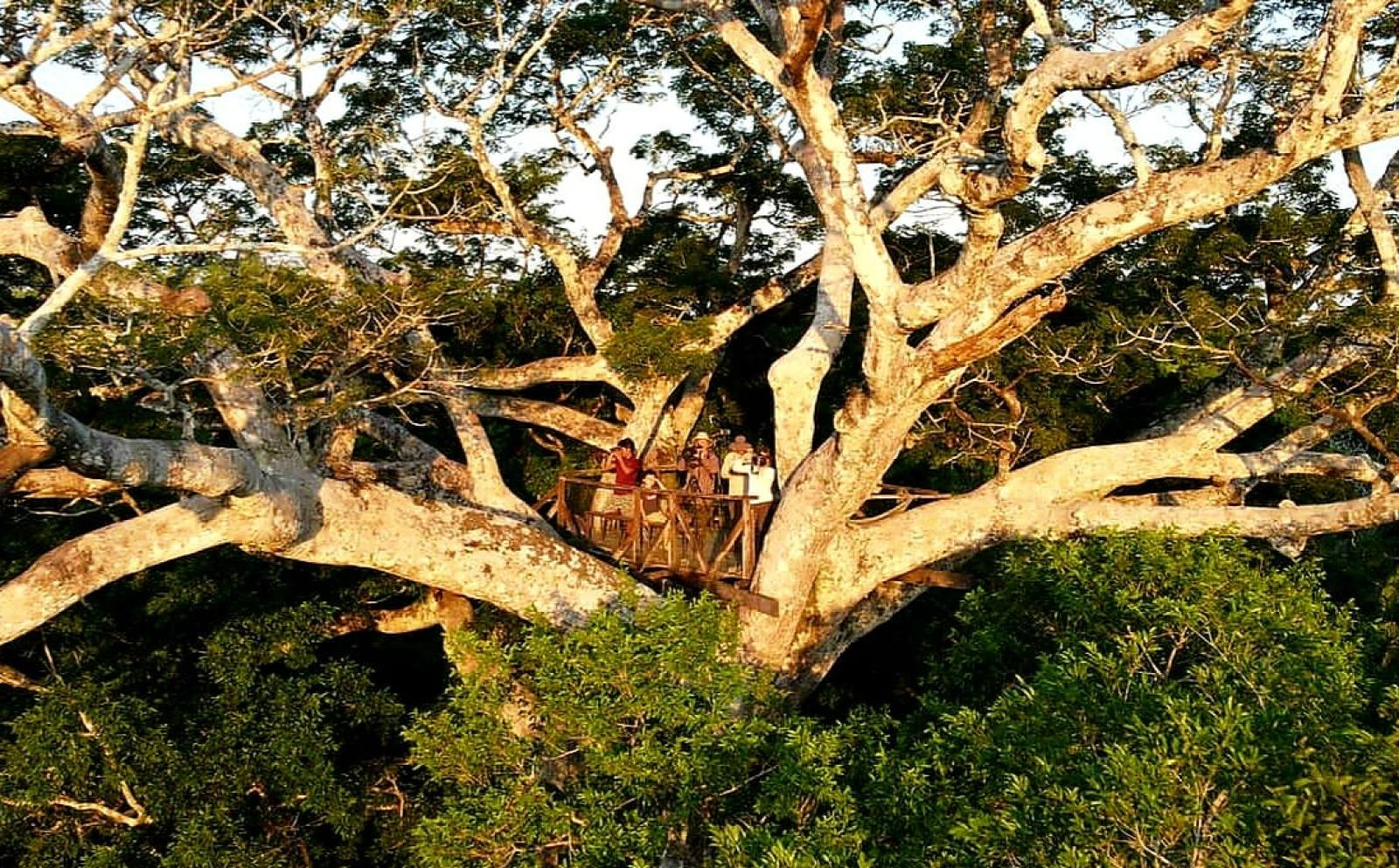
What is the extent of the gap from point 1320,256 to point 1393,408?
2.37 meters

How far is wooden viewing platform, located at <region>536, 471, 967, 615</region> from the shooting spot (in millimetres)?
10023

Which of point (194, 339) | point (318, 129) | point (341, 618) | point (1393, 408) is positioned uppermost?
point (318, 129)

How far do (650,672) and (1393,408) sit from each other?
34.7ft

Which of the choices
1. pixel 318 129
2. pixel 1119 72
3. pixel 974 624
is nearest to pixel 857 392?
pixel 974 624

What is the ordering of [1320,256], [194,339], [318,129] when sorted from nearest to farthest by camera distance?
[194,339] → [318,129] → [1320,256]

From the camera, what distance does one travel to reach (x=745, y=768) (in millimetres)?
6902

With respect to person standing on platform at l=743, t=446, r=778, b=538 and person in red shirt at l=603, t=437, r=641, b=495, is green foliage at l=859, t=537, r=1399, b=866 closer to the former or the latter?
person standing on platform at l=743, t=446, r=778, b=538

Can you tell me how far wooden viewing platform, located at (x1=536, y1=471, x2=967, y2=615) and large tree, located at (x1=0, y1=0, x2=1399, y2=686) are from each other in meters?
0.22

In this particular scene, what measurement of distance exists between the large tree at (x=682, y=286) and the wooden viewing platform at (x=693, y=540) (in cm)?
22

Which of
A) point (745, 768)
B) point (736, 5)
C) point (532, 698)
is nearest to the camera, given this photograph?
point (745, 768)

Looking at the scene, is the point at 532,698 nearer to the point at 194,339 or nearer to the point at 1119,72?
the point at 194,339

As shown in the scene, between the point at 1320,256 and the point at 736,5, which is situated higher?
the point at 736,5

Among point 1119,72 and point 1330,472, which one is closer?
point 1119,72

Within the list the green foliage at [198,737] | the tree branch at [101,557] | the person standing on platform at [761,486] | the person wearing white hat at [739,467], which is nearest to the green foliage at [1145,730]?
the person standing on platform at [761,486]
